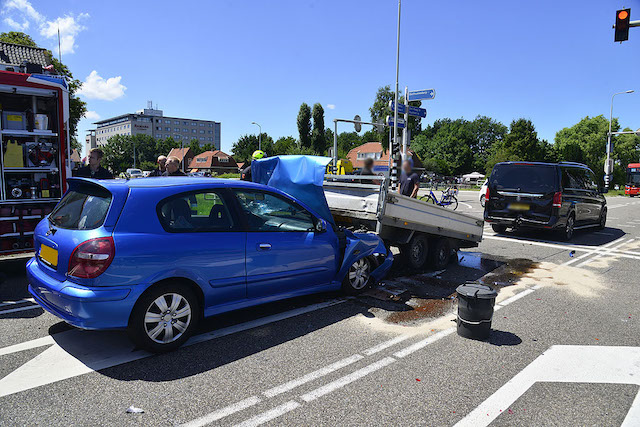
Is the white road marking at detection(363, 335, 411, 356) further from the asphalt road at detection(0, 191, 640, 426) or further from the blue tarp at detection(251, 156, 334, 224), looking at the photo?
the blue tarp at detection(251, 156, 334, 224)

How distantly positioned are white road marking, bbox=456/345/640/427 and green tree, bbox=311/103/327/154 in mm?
64146

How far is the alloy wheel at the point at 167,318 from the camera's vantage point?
3.67 meters

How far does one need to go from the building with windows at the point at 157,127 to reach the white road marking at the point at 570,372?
6106 inches

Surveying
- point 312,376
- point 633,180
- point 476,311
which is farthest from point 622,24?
point 633,180

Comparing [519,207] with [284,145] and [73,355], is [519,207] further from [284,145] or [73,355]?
[284,145]

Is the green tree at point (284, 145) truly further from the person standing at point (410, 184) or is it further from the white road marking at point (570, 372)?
the white road marking at point (570, 372)

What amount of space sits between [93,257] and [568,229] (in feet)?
38.3

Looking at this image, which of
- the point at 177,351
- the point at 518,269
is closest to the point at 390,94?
the point at 518,269

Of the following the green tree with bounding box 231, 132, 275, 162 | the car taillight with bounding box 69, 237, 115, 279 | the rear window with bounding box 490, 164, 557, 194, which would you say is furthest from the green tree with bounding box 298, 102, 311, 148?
the car taillight with bounding box 69, 237, 115, 279

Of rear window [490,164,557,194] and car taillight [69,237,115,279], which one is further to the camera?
rear window [490,164,557,194]

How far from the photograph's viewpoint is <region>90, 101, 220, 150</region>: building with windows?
156 metres

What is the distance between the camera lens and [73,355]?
3.73 meters

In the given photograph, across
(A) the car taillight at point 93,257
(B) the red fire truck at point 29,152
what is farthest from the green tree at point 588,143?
(A) the car taillight at point 93,257

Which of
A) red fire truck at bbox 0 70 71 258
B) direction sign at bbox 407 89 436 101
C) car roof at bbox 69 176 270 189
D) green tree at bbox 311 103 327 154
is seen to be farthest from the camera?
green tree at bbox 311 103 327 154
